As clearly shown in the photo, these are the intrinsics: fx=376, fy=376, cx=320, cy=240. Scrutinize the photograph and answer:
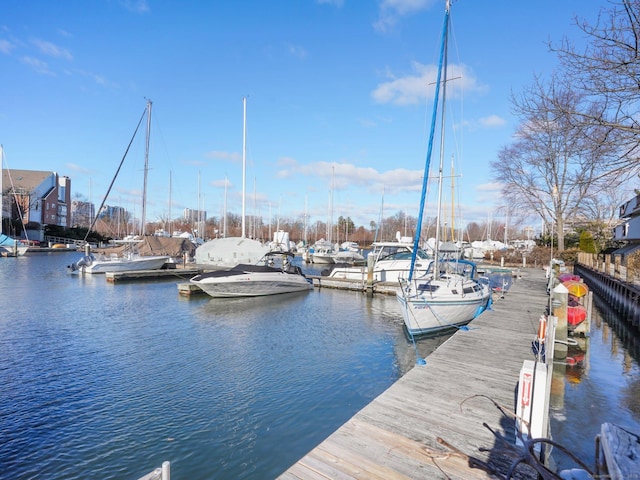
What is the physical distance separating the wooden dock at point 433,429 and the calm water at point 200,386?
149 cm

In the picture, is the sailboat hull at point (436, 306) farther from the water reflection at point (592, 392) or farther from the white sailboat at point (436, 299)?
the water reflection at point (592, 392)

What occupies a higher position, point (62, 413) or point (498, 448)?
point (498, 448)

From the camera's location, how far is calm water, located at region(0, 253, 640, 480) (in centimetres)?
584

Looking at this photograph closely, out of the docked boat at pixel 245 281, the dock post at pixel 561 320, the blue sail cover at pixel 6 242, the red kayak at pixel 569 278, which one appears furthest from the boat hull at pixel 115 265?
the blue sail cover at pixel 6 242

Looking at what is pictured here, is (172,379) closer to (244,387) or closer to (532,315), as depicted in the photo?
(244,387)

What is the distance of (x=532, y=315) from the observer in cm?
1306

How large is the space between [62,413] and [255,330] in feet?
23.8

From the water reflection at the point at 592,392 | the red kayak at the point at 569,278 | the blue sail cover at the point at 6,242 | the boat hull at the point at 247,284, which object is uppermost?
the blue sail cover at the point at 6,242

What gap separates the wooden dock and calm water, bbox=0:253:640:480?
58.7 inches

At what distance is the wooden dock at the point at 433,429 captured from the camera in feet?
13.0

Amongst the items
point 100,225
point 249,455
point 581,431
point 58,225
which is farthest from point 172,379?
point 100,225

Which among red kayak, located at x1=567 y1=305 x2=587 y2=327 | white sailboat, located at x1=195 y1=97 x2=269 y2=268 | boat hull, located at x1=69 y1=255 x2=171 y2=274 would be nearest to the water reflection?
red kayak, located at x1=567 y1=305 x2=587 y2=327

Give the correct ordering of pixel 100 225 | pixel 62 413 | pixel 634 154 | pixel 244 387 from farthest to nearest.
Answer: pixel 100 225
pixel 244 387
pixel 634 154
pixel 62 413

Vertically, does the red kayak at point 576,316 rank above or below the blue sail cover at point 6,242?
below
